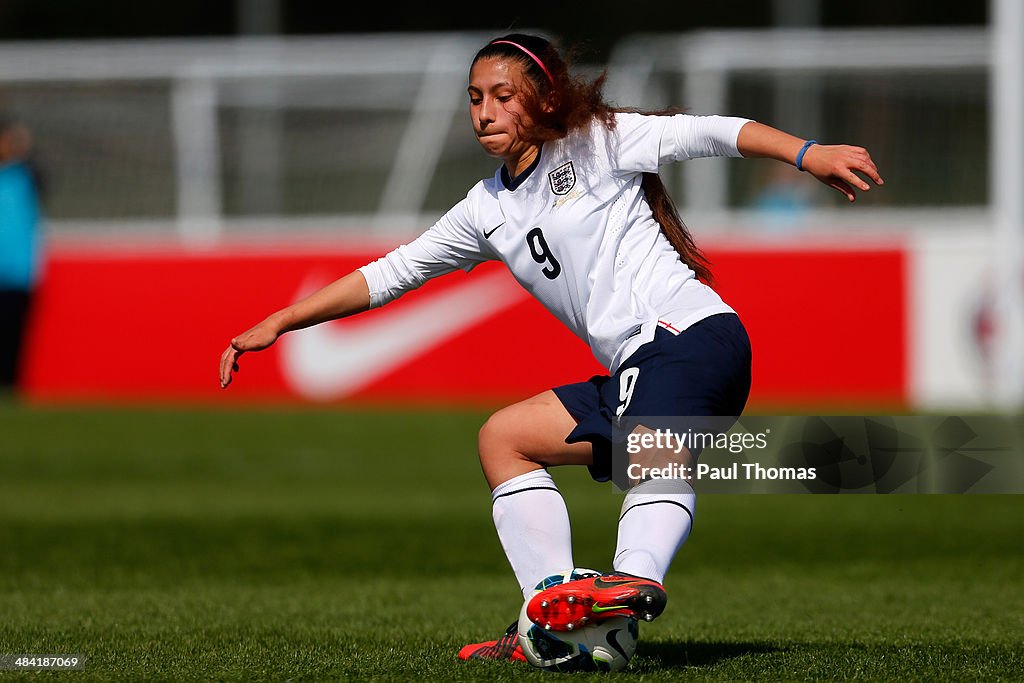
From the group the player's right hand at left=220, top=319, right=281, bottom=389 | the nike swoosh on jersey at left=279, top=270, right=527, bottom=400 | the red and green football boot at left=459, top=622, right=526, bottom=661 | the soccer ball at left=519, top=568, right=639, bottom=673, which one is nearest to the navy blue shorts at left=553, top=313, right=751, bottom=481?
the soccer ball at left=519, top=568, right=639, bottom=673

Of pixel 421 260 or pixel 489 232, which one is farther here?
pixel 421 260

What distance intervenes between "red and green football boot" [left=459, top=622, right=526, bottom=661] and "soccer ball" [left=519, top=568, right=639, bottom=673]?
25 centimetres

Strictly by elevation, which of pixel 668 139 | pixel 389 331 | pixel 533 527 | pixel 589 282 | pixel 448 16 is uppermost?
pixel 448 16

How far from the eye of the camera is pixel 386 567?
7.61 metres

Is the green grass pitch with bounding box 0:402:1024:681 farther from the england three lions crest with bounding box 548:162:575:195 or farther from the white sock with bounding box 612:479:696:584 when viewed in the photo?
the england three lions crest with bounding box 548:162:575:195

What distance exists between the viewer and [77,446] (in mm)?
12328

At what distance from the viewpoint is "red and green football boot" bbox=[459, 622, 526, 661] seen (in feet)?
15.8

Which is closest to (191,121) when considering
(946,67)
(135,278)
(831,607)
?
(135,278)

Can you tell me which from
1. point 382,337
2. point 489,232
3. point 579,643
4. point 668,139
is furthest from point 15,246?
point 579,643

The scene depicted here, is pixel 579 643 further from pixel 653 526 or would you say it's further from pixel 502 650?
pixel 502 650

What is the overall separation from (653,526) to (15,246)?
12076mm

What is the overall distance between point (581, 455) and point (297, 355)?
10569mm

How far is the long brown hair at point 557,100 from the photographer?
459 centimetres

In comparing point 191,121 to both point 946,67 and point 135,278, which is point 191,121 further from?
point 946,67
